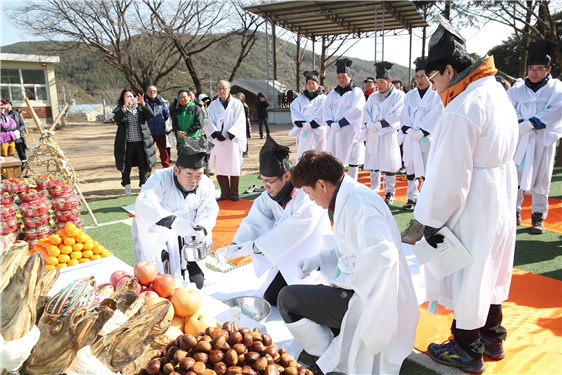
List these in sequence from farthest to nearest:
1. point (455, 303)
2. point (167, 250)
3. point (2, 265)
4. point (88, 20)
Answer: point (88, 20) < point (167, 250) < point (455, 303) < point (2, 265)

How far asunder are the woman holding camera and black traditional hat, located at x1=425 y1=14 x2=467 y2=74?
611cm

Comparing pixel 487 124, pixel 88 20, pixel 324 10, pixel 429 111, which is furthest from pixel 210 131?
pixel 88 20

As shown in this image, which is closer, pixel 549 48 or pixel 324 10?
pixel 549 48

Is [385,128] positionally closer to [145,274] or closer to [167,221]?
[167,221]

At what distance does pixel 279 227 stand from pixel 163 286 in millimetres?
998

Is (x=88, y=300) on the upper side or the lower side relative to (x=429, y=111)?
lower

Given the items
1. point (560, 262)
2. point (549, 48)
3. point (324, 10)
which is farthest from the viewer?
point (324, 10)

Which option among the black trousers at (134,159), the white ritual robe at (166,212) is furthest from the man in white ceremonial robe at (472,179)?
the black trousers at (134,159)

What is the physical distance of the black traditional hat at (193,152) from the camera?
3.16 m

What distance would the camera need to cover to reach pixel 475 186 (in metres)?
2.25

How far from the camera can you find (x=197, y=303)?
2193 millimetres

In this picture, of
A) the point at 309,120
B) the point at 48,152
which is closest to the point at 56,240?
the point at 48,152

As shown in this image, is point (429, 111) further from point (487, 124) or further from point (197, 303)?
point (197, 303)

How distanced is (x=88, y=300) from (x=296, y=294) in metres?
1.27
